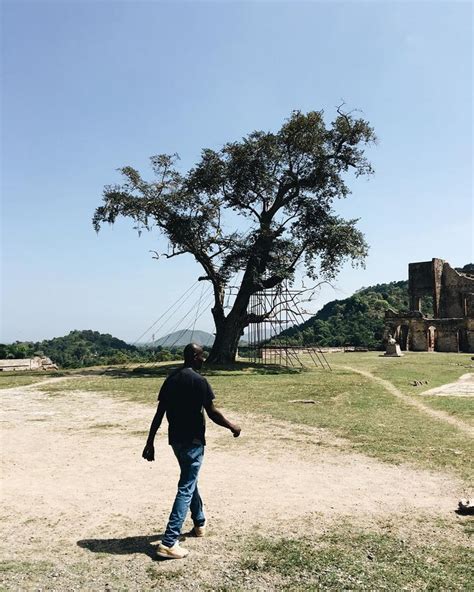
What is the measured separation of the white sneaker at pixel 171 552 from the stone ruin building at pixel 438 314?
135 feet

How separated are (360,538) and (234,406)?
8.71 meters

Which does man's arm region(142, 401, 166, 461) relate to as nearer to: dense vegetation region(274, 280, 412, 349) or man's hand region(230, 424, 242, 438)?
man's hand region(230, 424, 242, 438)

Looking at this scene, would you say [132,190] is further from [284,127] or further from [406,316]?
[406,316]

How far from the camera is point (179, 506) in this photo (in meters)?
5.12

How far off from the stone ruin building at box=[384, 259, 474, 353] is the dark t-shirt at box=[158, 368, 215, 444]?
1606 inches

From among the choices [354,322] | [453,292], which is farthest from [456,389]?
[354,322]

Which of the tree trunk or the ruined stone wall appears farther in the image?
the ruined stone wall

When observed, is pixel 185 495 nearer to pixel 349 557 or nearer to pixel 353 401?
pixel 349 557

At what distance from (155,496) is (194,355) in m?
2.28

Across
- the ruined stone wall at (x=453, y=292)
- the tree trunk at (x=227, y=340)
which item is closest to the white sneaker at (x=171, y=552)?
the tree trunk at (x=227, y=340)

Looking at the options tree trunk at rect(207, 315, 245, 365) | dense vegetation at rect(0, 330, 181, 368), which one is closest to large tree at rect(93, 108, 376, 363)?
tree trunk at rect(207, 315, 245, 365)

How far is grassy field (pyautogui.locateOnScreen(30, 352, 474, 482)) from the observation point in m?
9.13

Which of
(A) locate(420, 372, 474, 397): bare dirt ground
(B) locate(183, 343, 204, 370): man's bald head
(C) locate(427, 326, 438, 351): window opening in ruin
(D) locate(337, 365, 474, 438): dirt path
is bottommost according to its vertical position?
(D) locate(337, 365, 474, 438): dirt path

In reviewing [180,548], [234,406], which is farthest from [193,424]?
[234,406]
